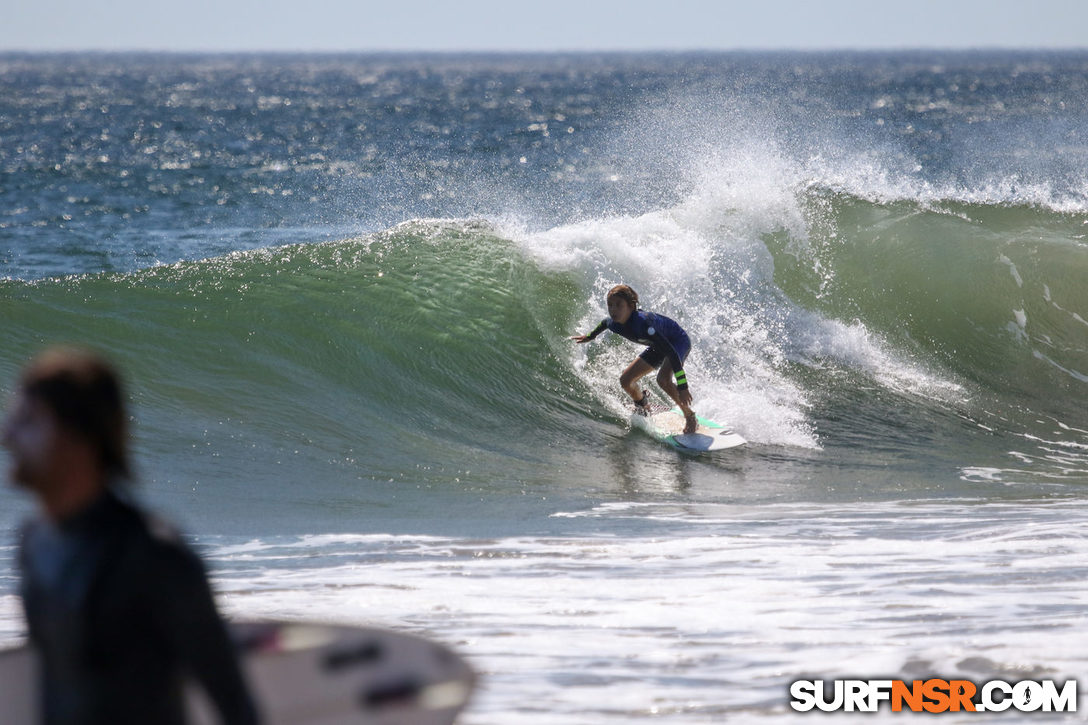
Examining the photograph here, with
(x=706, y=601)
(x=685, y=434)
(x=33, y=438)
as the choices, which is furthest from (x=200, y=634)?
(x=685, y=434)

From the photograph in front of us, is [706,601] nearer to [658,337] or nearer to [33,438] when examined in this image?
[33,438]

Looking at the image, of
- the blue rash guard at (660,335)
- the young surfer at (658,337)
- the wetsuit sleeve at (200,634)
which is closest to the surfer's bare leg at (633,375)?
the young surfer at (658,337)

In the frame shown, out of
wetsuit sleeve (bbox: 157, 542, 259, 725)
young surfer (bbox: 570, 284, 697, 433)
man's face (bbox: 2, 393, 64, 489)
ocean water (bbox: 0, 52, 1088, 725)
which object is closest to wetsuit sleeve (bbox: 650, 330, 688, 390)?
young surfer (bbox: 570, 284, 697, 433)

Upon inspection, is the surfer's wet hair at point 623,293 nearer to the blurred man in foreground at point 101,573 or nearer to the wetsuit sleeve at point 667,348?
the wetsuit sleeve at point 667,348

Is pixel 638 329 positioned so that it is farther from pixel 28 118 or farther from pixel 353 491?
pixel 28 118

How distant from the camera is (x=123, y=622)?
1613 millimetres

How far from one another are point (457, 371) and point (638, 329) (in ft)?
6.69

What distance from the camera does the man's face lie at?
1.59 m

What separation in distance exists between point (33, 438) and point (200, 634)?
0.37 m

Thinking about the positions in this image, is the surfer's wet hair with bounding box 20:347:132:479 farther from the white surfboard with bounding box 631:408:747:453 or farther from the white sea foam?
the white surfboard with bounding box 631:408:747:453

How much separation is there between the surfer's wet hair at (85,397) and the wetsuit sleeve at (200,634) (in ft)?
0.56

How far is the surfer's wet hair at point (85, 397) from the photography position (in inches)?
62.4

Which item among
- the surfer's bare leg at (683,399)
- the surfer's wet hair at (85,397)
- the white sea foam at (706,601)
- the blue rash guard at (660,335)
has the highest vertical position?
the surfer's wet hair at (85,397)

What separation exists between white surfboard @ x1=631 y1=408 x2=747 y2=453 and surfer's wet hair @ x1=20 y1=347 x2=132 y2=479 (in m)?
6.67
